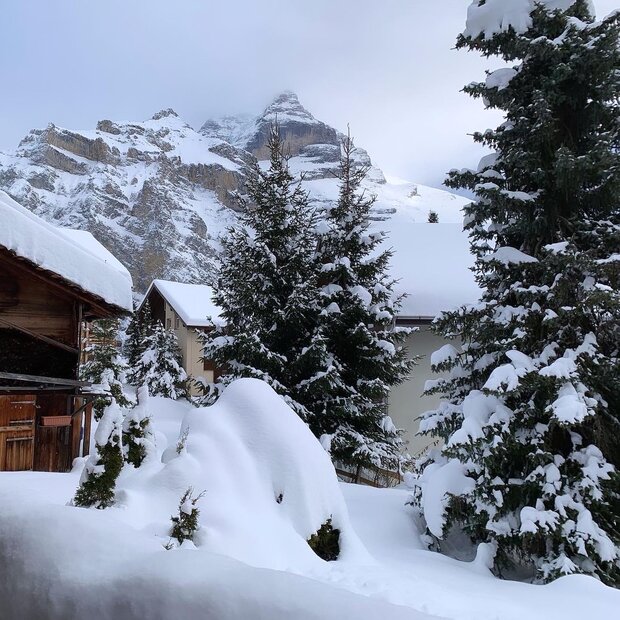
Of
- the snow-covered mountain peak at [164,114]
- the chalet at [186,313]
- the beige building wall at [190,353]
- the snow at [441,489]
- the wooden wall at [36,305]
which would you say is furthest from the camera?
the snow-covered mountain peak at [164,114]

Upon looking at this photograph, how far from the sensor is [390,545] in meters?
7.55

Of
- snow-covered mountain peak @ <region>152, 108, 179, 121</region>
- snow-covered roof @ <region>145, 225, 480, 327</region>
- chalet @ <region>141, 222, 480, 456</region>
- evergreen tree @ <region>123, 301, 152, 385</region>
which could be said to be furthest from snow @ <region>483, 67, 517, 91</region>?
snow-covered mountain peak @ <region>152, 108, 179, 121</region>

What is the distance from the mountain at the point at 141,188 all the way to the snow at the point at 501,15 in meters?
71.5

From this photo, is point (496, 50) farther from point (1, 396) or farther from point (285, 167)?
point (1, 396)

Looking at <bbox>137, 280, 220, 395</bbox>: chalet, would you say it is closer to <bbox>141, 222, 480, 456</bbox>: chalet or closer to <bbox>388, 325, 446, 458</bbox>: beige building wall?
<bbox>141, 222, 480, 456</bbox>: chalet

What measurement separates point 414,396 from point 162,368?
14763 millimetres

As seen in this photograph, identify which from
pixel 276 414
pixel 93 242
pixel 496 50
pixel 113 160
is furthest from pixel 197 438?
pixel 113 160

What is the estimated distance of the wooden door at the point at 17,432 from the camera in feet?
28.9

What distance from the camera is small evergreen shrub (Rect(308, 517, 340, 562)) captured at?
5.75 metres

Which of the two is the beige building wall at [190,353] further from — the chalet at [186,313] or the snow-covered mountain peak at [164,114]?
the snow-covered mountain peak at [164,114]

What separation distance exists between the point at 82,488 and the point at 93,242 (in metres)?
31.4

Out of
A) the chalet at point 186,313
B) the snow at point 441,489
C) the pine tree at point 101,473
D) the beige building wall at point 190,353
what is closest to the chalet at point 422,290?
the snow at point 441,489

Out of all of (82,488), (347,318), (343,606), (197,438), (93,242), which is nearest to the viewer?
(343,606)

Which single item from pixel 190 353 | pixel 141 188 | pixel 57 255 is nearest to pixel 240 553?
pixel 57 255
